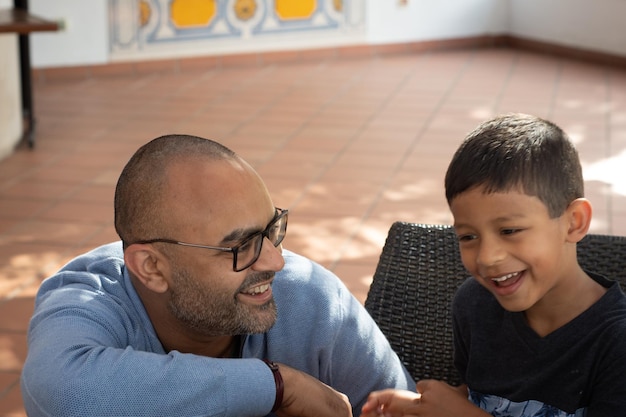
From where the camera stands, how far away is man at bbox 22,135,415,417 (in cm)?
156

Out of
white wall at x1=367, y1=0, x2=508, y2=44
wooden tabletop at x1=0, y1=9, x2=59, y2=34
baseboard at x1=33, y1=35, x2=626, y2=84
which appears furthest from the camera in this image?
white wall at x1=367, y1=0, x2=508, y2=44

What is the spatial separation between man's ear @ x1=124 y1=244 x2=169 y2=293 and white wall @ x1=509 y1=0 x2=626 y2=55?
25.3 feet

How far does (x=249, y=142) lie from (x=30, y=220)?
180 centimetres

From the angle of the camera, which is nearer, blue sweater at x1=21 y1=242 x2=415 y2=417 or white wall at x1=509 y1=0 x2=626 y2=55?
blue sweater at x1=21 y1=242 x2=415 y2=417

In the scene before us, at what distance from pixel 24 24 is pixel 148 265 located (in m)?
3.87

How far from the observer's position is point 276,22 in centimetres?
912

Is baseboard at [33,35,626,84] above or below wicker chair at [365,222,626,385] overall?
below

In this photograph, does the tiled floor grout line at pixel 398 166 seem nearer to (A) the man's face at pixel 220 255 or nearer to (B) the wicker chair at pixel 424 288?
(B) the wicker chair at pixel 424 288

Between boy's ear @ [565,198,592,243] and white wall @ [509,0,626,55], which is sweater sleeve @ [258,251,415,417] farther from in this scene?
white wall @ [509,0,626,55]

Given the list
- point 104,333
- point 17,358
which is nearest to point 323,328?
point 104,333

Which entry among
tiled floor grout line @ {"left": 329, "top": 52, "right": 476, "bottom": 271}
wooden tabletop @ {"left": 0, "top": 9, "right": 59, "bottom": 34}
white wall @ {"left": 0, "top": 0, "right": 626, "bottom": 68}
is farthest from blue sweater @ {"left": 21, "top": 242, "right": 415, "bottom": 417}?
white wall @ {"left": 0, "top": 0, "right": 626, "bottom": 68}

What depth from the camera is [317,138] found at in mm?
6402

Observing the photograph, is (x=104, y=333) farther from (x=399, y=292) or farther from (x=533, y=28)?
(x=533, y=28)

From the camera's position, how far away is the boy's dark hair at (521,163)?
1.67 m
